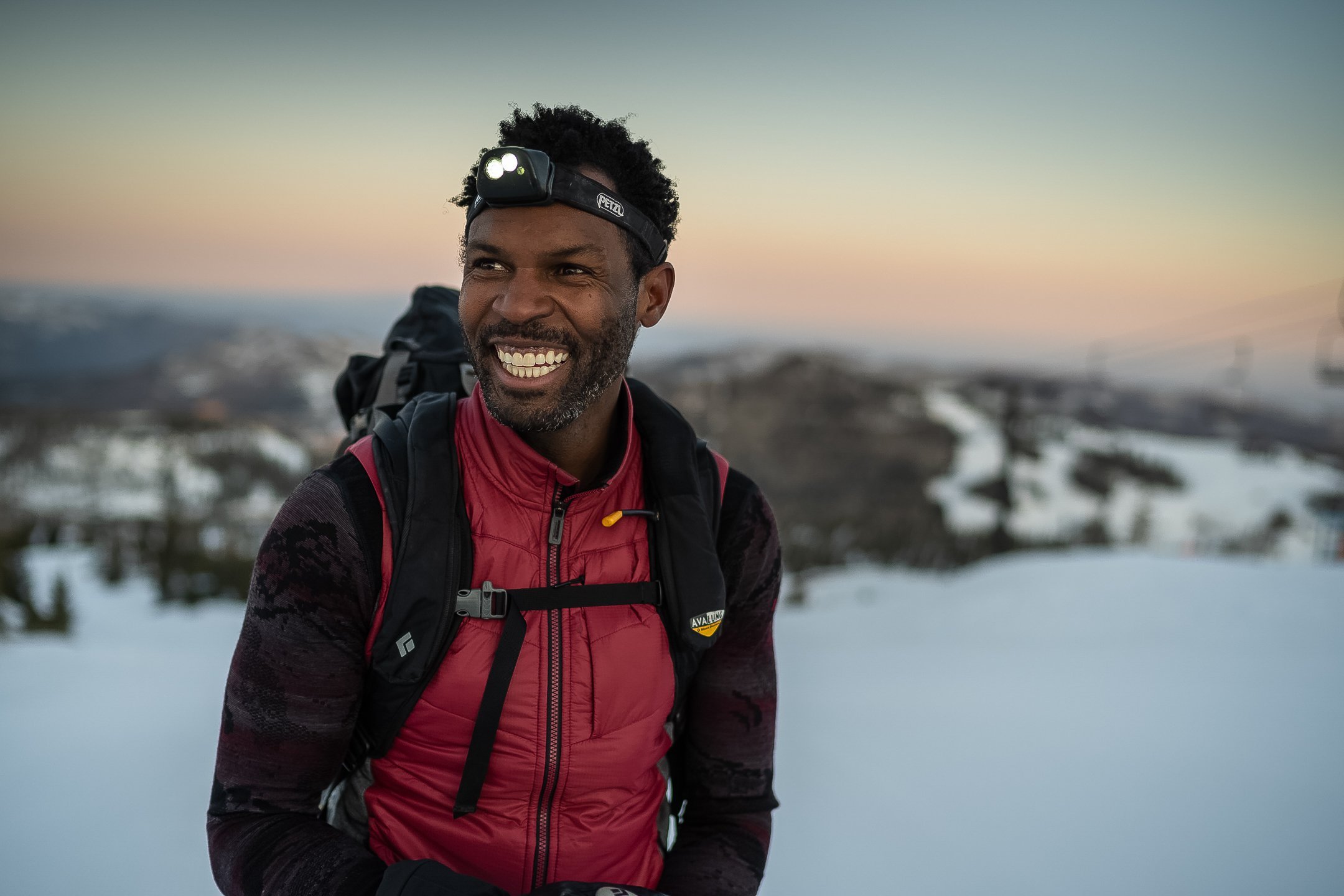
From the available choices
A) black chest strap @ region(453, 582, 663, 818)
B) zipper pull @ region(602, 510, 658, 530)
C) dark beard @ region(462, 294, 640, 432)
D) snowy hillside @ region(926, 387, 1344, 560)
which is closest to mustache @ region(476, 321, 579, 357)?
dark beard @ region(462, 294, 640, 432)

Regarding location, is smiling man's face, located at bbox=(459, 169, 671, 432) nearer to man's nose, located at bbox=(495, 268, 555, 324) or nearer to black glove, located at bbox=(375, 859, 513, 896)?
man's nose, located at bbox=(495, 268, 555, 324)

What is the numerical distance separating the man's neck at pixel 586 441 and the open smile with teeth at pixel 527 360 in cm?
15

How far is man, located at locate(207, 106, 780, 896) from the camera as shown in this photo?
149 centimetres

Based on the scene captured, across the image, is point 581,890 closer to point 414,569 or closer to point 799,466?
point 414,569

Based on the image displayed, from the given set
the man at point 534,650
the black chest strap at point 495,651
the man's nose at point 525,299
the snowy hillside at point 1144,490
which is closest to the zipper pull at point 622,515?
the man at point 534,650

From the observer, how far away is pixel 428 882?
1.45 meters

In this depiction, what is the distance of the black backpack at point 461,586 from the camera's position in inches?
59.2

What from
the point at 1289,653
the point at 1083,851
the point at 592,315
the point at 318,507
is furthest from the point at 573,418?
the point at 1289,653

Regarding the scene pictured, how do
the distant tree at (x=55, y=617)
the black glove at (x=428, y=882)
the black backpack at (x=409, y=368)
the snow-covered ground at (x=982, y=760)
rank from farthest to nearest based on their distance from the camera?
the distant tree at (x=55, y=617) < the snow-covered ground at (x=982, y=760) < the black backpack at (x=409, y=368) < the black glove at (x=428, y=882)

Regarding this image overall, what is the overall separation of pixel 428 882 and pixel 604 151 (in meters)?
1.53

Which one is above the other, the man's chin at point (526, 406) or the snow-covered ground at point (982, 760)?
the man's chin at point (526, 406)

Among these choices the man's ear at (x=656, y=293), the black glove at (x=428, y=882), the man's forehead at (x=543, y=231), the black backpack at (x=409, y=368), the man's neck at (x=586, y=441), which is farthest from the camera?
the black backpack at (x=409, y=368)

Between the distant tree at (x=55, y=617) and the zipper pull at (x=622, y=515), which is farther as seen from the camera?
the distant tree at (x=55, y=617)

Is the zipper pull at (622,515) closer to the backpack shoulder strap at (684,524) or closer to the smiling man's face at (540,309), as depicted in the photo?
the backpack shoulder strap at (684,524)
